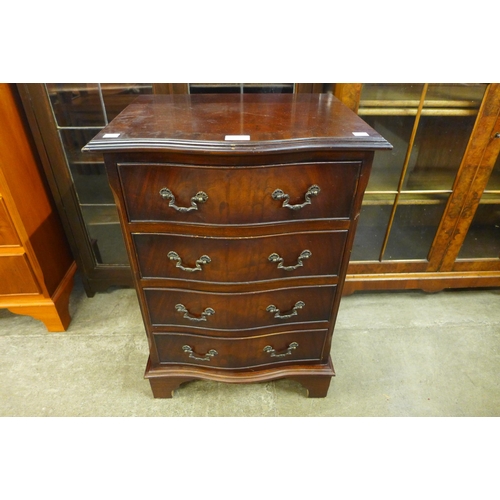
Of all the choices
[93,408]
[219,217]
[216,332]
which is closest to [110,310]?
[93,408]

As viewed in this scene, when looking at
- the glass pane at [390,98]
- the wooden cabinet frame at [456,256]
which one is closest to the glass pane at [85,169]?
the glass pane at [390,98]

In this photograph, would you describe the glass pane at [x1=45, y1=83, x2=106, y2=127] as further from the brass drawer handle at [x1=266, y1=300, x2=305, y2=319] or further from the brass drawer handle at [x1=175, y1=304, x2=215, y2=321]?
the brass drawer handle at [x1=266, y1=300, x2=305, y2=319]

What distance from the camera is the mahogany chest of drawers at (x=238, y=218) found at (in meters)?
0.91

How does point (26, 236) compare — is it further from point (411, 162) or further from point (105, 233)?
point (411, 162)

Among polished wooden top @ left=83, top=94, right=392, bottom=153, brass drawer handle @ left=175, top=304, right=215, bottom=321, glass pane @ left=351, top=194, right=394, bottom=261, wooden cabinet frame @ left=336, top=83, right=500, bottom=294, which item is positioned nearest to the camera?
polished wooden top @ left=83, top=94, right=392, bottom=153

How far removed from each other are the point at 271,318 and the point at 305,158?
0.56 metres

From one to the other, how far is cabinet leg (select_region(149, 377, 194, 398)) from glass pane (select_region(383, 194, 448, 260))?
1.14 meters

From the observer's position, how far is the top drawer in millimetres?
922

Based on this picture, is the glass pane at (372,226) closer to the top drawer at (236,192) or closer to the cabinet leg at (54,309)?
the top drawer at (236,192)

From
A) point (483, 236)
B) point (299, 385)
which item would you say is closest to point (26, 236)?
point (299, 385)

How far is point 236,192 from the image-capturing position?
94cm

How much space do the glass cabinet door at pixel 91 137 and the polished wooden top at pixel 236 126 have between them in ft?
1.00

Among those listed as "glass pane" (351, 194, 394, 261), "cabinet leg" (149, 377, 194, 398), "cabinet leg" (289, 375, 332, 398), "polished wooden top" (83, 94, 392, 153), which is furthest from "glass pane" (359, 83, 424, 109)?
"cabinet leg" (149, 377, 194, 398)

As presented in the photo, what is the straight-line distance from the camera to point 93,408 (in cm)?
141
